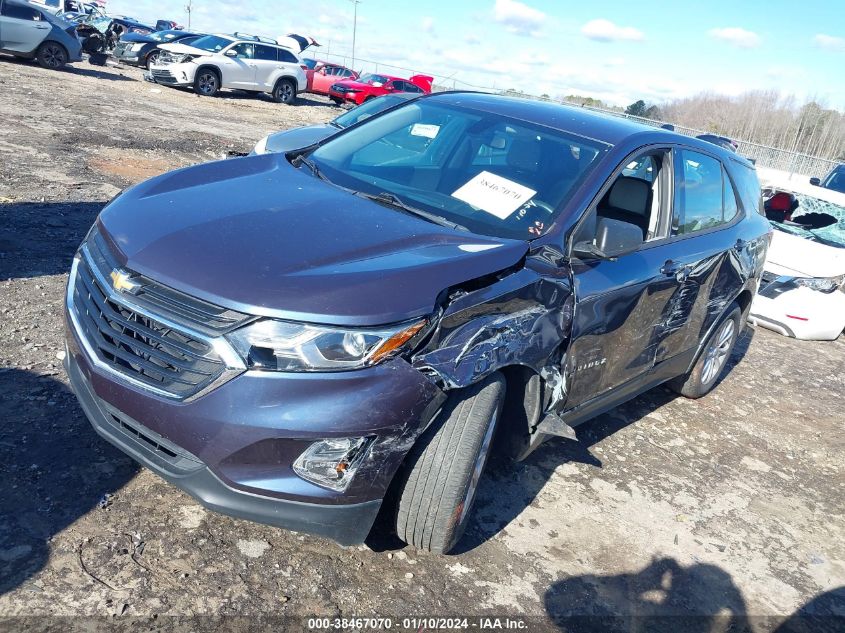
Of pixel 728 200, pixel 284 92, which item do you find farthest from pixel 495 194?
pixel 284 92

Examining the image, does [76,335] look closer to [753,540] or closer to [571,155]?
[571,155]

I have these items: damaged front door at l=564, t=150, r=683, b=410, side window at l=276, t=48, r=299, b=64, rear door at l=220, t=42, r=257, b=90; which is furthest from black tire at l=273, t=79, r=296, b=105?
damaged front door at l=564, t=150, r=683, b=410

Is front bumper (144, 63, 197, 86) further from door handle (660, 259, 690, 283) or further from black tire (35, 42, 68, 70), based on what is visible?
door handle (660, 259, 690, 283)

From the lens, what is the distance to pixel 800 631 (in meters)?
3.20

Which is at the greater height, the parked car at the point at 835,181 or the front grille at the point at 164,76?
the parked car at the point at 835,181

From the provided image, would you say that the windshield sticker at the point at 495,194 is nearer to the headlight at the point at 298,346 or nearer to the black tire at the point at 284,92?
the headlight at the point at 298,346

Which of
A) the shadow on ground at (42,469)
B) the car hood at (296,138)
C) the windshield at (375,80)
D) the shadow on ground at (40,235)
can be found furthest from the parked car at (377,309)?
the windshield at (375,80)

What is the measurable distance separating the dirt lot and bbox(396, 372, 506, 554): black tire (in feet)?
0.87

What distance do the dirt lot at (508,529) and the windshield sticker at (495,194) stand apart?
4.57ft

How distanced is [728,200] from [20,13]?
19.9m

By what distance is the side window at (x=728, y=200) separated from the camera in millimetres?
4832

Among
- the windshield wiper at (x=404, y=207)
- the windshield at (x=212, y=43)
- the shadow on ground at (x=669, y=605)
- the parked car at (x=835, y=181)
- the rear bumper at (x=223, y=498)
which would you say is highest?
the windshield at (x=212, y=43)

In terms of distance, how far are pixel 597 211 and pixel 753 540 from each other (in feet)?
6.32

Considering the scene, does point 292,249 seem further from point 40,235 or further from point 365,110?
point 365,110
